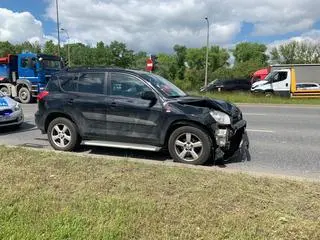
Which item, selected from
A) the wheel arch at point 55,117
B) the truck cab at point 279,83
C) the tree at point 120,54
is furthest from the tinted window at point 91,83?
the tree at point 120,54

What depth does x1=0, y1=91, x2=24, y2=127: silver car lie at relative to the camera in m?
9.91

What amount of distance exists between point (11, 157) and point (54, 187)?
1893mm

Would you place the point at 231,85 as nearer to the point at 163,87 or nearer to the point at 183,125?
the point at 163,87

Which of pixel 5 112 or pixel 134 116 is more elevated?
pixel 134 116

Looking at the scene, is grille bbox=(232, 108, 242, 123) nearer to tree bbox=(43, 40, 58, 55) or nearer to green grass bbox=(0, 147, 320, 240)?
green grass bbox=(0, 147, 320, 240)

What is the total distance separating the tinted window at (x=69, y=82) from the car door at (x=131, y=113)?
0.80m

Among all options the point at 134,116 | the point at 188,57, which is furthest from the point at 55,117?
the point at 188,57

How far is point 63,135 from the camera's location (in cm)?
745

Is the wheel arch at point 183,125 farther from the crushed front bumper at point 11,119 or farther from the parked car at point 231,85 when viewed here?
the parked car at point 231,85

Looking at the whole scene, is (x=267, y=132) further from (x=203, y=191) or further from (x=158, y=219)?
(x=158, y=219)

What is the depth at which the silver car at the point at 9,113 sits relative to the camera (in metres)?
9.91

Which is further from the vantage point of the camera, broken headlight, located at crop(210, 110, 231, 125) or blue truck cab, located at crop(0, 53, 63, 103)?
blue truck cab, located at crop(0, 53, 63, 103)

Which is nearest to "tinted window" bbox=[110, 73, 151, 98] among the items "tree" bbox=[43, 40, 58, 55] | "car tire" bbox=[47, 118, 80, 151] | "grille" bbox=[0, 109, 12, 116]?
"car tire" bbox=[47, 118, 80, 151]

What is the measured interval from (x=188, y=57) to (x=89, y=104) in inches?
4042
